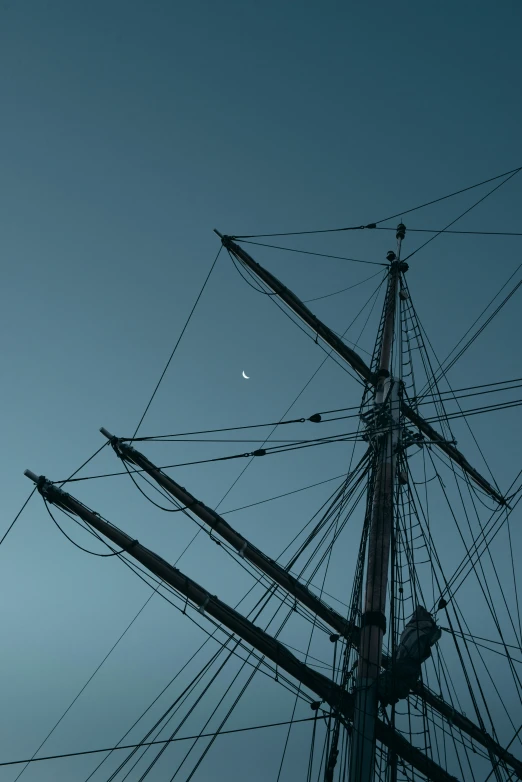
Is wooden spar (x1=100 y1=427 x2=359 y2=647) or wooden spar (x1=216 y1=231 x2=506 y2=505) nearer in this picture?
wooden spar (x1=100 y1=427 x2=359 y2=647)

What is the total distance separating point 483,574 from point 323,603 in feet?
10.2

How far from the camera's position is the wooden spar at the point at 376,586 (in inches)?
348

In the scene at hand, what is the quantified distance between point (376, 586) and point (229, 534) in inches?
119

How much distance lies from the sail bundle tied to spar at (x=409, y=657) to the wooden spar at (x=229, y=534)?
1.56 m

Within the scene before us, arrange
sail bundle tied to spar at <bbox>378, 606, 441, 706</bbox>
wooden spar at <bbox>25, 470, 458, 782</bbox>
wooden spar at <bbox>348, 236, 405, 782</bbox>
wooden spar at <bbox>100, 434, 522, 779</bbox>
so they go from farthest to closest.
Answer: wooden spar at <bbox>100, 434, 522, 779</bbox> → wooden spar at <bbox>25, 470, 458, 782</bbox> → sail bundle tied to spar at <bbox>378, 606, 441, 706</bbox> → wooden spar at <bbox>348, 236, 405, 782</bbox>

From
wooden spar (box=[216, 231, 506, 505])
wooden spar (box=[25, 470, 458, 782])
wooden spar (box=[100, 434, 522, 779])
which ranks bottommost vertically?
wooden spar (box=[25, 470, 458, 782])

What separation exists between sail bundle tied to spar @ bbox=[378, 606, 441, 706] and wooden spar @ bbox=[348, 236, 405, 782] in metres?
0.46

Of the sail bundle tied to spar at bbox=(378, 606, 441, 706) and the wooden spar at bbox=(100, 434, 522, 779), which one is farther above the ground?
the wooden spar at bbox=(100, 434, 522, 779)

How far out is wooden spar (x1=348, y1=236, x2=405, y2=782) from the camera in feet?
29.0

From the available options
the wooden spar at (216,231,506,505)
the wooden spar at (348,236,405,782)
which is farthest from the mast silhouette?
the wooden spar at (216,231,506,505)

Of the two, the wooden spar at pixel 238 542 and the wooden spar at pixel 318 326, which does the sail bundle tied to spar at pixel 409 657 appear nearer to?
the wooden spar at pixel 238 542

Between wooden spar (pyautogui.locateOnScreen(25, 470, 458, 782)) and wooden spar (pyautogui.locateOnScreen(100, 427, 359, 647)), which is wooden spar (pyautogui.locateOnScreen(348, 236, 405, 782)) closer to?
wooden spar (pyautogui.locateOnScreen(25, 470, 458, 782))

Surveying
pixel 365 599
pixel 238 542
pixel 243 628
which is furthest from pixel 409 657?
pixel 238 542

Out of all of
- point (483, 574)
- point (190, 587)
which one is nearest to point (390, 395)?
point (483, 574)
